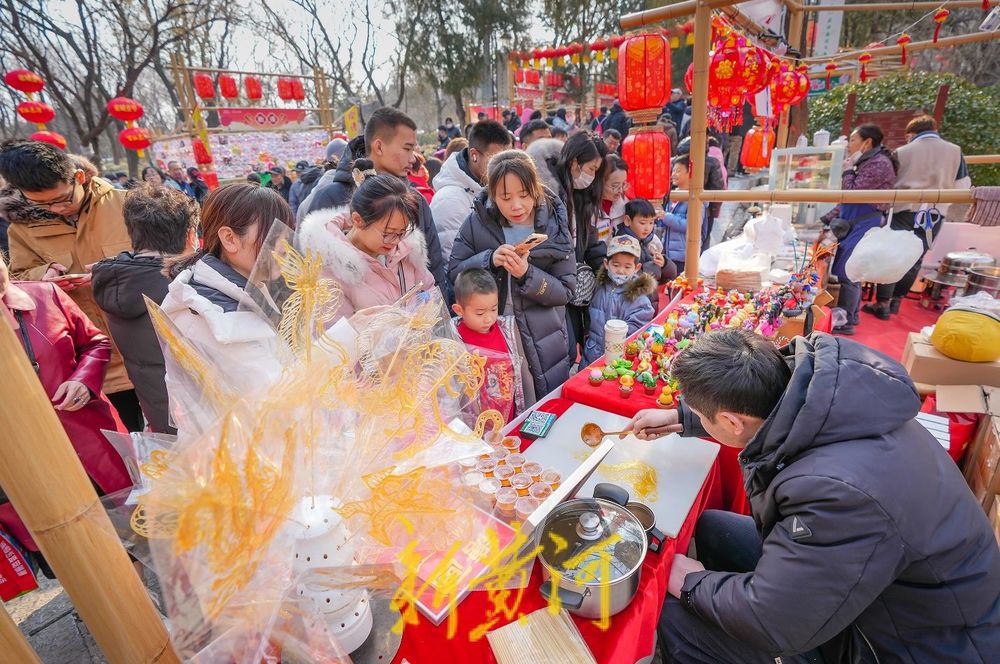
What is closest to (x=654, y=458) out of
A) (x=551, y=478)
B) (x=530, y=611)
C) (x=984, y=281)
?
(x=551, y=478)

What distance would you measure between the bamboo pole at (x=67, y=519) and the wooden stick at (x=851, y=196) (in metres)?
3.53

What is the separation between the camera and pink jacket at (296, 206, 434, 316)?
6.30ft

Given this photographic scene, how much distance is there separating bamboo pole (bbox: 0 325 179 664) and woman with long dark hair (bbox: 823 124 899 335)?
4882 millimetres

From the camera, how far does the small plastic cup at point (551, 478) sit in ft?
4.83

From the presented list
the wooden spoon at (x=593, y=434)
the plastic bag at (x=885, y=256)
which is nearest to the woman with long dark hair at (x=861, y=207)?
the plastic bag at (x=885, y=256)

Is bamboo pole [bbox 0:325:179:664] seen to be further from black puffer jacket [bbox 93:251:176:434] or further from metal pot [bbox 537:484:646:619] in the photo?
black puffer jacket [bbox 93:251:176:434]

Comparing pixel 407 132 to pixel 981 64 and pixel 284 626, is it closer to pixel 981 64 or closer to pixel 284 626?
pixel 284 626

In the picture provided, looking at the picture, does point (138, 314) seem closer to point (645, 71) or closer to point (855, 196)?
point (645, 71)

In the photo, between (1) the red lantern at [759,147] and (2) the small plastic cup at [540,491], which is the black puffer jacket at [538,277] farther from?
(1) the red lantern at [759,147]

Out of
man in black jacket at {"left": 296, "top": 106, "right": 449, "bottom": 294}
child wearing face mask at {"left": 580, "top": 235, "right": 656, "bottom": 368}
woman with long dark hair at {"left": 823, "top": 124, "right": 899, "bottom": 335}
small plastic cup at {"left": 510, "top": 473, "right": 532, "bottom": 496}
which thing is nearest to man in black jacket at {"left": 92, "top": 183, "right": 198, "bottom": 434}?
man in black jacket at {"left": 296, "top": 106, "right": 449, "bottom": 294}

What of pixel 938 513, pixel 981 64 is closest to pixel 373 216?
pixel 938 513

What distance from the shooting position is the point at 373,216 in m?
1.96

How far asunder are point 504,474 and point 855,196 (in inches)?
110

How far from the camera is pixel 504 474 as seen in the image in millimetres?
1510
